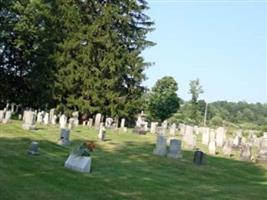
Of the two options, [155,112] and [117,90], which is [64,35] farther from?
[155,112]

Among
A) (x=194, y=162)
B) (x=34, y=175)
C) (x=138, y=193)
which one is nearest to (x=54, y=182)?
(x=34, y=175)

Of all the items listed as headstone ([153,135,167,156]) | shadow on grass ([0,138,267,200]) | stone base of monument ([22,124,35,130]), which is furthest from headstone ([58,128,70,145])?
stone base of monument ([22,124,35,130])

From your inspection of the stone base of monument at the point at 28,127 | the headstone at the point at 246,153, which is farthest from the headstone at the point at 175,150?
the stone base of monument at the point at 28,127

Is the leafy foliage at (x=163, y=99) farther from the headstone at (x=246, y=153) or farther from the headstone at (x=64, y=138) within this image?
the headstone at (x=64, y=138)

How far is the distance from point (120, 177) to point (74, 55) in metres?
29.3

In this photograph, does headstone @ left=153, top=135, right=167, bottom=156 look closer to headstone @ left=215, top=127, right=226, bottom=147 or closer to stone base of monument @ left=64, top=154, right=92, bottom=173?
stone base of monument @ left=64, top=154, right=92, bottom=173

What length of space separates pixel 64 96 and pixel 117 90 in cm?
445

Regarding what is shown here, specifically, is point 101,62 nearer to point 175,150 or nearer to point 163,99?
point 175,150

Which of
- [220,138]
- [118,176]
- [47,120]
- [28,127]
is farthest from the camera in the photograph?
[220,138]

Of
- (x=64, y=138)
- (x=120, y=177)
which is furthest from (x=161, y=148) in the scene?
(x=120, y=177)

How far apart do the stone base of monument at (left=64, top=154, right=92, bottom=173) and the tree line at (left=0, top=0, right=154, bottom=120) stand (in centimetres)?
2596

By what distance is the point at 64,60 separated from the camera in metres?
41.3

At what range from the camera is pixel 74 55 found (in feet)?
138

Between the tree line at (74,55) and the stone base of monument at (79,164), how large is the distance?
26.0 metres
